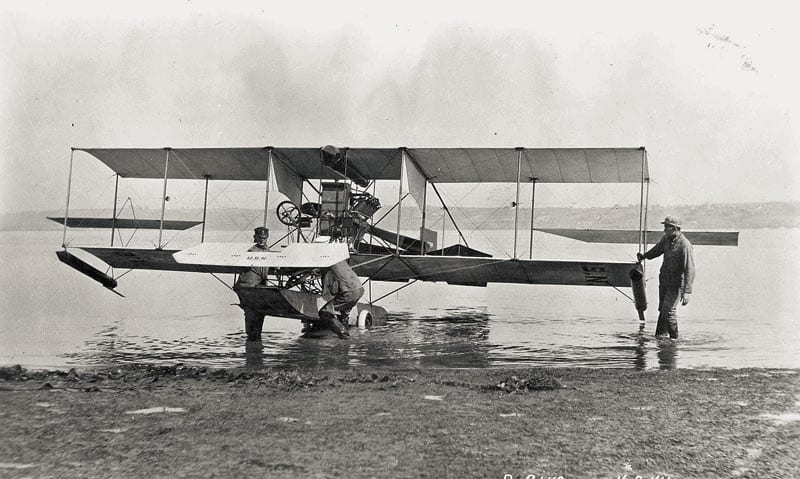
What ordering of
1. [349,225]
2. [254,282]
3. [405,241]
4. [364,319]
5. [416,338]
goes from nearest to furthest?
1. [254,282]
2. [416,338]
3. [364,319]
4. [349,225]
5. [405,241]

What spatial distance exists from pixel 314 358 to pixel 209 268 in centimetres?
431

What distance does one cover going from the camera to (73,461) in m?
3.74

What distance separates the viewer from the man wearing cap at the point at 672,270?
10953 mm

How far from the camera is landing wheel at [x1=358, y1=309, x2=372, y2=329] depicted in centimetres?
1286

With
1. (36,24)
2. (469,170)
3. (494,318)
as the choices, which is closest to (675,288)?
(469,170)

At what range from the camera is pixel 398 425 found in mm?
4602

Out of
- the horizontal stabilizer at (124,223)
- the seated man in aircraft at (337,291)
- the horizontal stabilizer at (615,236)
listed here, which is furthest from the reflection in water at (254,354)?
the horizontal stabilizer at (615,236)

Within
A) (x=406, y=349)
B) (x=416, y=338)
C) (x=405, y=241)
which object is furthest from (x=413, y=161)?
(x=406, y=349)

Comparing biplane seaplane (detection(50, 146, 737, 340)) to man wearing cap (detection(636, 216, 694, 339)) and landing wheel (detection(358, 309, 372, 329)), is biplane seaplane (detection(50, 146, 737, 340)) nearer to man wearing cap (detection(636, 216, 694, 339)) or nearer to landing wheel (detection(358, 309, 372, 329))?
landing wheel (detection(358, 309, 372, 329))

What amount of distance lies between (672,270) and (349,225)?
6637 millimetres

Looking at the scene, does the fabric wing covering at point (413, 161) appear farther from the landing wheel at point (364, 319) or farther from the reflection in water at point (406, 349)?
the reflection in water at point (406, 349)

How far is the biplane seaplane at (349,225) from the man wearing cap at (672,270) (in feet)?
1.49

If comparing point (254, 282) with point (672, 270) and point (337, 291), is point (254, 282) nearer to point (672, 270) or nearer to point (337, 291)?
point (337, 291)

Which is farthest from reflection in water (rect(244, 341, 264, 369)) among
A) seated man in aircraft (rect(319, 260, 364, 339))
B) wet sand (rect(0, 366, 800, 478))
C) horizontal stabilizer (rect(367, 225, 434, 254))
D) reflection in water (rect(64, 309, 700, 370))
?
horizontal stabilizer (rect(367, 225, 434, 254))
